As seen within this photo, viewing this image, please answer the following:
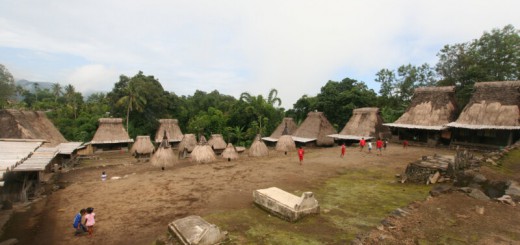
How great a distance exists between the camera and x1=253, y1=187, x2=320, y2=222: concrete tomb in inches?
340

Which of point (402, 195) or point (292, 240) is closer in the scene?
point (292, 240)

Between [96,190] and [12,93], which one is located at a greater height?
[12,93]

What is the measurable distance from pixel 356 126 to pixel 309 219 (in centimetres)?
2085

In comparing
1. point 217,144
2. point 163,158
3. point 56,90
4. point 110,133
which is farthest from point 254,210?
point 56,90

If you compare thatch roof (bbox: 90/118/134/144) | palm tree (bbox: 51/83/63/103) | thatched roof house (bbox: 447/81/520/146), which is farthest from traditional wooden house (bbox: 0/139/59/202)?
palm tree (bbox: 51/83/63/103)

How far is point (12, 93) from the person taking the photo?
141ft

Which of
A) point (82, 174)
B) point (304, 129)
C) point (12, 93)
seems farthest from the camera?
point (12, 93)

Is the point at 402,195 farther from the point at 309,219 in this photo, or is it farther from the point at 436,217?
Answer: the point at 309,219

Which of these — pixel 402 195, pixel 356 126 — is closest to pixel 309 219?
pixel 402 195

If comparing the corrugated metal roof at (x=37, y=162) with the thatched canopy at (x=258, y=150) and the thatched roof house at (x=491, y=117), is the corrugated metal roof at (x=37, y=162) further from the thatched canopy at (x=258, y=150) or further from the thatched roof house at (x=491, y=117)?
the thatched roof house at (x=491, y=117)

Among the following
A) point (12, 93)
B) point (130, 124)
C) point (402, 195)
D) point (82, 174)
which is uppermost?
point (12, 93)

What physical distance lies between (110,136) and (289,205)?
27.9m

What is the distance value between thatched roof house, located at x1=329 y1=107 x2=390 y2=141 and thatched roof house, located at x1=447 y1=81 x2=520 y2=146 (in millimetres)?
6486

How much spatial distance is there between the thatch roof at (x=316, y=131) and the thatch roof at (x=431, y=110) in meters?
6.92
